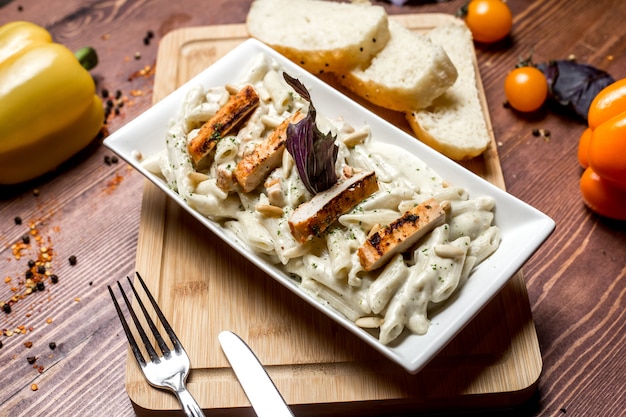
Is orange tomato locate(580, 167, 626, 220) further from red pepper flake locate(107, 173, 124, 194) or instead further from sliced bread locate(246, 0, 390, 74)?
red pepper flake locate(107, 173, 124, 194)

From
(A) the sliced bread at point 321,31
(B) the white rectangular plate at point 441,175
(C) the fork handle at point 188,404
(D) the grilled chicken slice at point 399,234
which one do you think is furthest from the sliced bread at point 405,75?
(C) the fork handle at point 188,404

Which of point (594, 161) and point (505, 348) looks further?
point (594, 161)

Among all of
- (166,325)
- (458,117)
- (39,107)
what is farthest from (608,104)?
(39,107)

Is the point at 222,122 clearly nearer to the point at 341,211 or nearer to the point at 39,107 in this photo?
the point at 341,211

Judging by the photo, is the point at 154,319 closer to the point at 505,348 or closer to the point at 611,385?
the point at 505,348

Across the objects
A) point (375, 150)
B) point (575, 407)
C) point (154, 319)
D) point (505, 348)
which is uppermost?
point (375, 150)

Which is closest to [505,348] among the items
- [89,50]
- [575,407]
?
[575,407]
